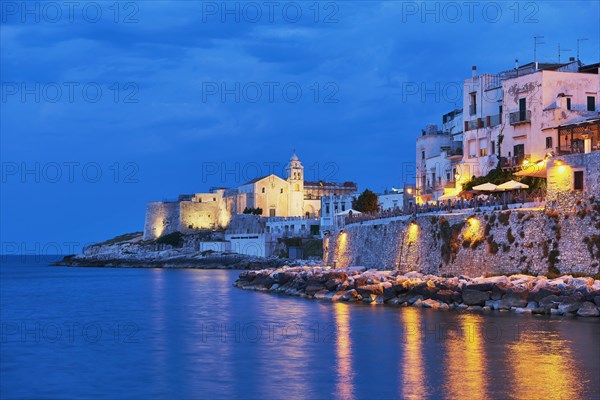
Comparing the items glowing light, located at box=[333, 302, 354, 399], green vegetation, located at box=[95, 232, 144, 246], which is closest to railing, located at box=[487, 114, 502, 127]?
glowing light, located at box=[333, 302, 354, 399]

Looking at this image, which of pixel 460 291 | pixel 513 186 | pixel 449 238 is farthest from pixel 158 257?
pixel 460 291

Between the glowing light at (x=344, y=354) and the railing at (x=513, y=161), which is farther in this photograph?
the railing at (x=513, y=161)

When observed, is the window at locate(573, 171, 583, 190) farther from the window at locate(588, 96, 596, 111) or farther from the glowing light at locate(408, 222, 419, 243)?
the window at locate(588, 96, 596, 111)

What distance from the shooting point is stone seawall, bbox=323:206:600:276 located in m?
28.2

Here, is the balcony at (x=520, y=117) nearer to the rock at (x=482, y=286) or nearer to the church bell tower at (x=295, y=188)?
the rock at (x=482, y=286)

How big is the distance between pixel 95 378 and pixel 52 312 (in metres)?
17.3

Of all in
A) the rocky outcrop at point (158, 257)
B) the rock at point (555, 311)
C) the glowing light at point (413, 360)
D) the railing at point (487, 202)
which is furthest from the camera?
the rocky outcrop at point (158, 257)

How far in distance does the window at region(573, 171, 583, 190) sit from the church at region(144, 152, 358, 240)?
5923 cm

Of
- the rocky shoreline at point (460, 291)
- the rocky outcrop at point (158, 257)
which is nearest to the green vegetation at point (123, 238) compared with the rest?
the rocky outcrop at point (158, 257)

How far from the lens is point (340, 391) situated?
1698 centimetres

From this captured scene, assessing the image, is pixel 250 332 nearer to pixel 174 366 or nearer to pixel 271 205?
pixel 174 366

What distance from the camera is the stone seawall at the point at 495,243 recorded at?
92.7ft

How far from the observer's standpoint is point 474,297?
28.6 metres

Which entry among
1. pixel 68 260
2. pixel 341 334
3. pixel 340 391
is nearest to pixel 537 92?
pixel 341 334
